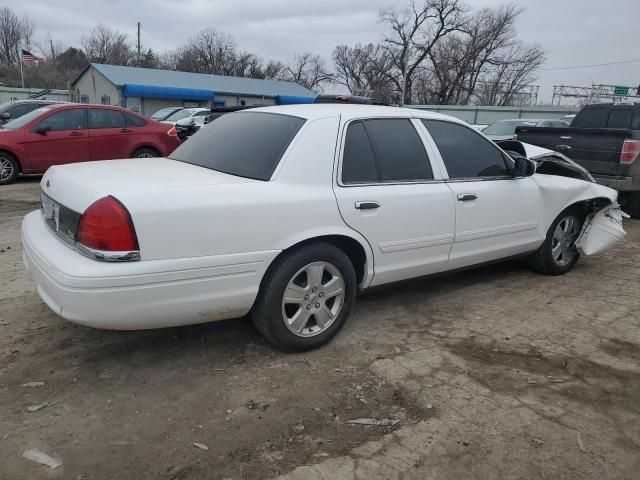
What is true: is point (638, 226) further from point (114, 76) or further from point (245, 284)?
point (114, 76)

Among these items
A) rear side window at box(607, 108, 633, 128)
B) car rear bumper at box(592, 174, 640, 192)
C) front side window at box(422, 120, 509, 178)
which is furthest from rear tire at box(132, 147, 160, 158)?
rear side window at box(607, 108, 633, 128)

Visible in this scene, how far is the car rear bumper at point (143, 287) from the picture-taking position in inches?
103

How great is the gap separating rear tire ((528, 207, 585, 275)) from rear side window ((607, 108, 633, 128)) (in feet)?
19.9

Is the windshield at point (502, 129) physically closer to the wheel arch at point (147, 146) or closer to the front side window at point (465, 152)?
the wheel arch at point (147, 146)

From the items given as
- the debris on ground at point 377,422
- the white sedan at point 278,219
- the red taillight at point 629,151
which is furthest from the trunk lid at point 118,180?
the red taillight at point 629,151

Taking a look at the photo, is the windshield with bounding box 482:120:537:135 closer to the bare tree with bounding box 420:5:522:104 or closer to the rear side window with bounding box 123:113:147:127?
the rear side window with bounding box 123:113:147:127

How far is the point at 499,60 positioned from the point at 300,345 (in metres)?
51.7

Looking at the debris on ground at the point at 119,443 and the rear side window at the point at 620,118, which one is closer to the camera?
the debris on ground at the point at 119,443

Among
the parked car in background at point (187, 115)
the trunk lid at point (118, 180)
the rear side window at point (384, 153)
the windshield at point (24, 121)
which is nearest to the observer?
the trunk lid at point (118, 180)

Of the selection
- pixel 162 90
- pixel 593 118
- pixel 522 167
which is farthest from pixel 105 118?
pixel 162 90

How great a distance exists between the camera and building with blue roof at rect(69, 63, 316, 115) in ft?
113

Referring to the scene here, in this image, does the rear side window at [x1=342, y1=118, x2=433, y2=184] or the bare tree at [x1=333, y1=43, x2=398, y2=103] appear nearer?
the rear side window at [x1=342, y1=118, x2=433, y2=184]

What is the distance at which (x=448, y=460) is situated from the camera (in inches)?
95.3

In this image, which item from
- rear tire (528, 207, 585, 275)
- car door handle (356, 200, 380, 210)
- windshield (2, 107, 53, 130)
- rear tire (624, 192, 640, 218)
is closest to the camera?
car door handle (356, 200, 380, 210)
